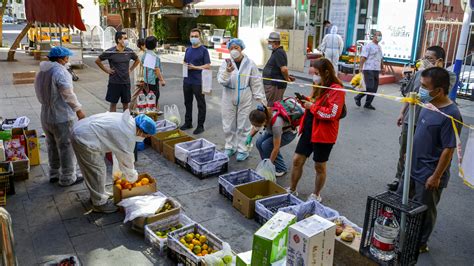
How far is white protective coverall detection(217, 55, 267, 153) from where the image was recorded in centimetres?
628

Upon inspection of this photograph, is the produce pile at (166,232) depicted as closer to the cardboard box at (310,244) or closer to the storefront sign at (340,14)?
the cardboard box at (310,244)

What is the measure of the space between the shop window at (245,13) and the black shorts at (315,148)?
13.2 m

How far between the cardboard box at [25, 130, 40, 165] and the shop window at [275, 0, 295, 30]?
11188mm

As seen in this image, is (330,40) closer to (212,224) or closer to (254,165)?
(254,165)

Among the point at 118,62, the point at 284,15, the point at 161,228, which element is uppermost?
the point at 284,15

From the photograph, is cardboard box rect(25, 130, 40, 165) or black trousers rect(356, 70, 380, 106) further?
black trousers rect(356, 70, 380, 106)

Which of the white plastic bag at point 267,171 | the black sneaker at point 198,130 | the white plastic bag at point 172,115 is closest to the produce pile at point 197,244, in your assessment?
the white plastic bag at point 267,171

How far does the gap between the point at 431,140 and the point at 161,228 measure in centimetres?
274

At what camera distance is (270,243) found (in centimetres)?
278

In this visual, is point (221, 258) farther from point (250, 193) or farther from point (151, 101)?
point (151, 101)

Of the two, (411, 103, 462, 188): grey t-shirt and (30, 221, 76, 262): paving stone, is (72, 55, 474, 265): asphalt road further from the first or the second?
(30, 221, 76, 262): paving stone

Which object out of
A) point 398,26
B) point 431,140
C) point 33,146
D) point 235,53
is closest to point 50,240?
point 33,146

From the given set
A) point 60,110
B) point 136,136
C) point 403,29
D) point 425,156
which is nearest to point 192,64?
point 60,110

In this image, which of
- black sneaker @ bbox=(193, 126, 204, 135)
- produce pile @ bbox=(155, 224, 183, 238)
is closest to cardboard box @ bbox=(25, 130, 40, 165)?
black sneaker @ bbox=(193, 126, 204, 135)
